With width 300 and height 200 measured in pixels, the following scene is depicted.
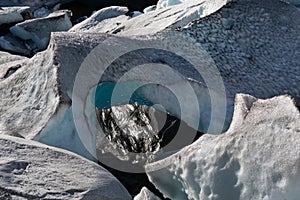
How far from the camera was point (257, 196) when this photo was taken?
2.17m

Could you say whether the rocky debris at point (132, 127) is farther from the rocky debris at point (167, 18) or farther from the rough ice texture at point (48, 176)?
the rough ice texture at point (48, 176)

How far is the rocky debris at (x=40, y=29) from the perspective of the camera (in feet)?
19.7

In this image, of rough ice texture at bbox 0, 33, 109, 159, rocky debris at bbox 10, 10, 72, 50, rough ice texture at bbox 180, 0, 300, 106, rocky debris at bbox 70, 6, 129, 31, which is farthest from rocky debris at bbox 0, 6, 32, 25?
rough ice texture at bbox 180, 0, 300, 106

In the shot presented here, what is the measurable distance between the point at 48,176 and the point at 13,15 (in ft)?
14.9

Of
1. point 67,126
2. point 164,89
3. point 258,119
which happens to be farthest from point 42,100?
point 258,119

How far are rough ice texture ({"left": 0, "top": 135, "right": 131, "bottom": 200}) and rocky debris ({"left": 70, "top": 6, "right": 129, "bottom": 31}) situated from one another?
3001 mm

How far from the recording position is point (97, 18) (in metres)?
5.88

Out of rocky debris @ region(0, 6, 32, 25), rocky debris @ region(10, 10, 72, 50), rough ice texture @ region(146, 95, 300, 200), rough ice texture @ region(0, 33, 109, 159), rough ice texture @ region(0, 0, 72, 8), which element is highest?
rough ice texture @ region(146, 95, 300, 200)

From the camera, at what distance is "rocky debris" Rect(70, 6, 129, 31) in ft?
18.5

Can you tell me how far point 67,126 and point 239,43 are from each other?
1.23m

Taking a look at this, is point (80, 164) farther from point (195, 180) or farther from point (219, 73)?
point (219, 73)

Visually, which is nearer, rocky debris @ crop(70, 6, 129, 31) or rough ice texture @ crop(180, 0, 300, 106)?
rough ice texture @ crop(180, 0, 300, 106)

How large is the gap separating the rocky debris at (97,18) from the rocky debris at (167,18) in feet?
1.96

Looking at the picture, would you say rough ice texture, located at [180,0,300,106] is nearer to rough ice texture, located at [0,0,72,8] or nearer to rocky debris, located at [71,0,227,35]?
rocky debris, located at [71,0,227,35]
